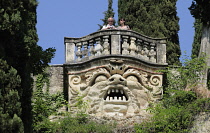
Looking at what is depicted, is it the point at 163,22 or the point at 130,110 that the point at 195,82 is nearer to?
the point at 130,110

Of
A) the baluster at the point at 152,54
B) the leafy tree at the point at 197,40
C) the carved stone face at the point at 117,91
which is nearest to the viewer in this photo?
the carved stone face at the point at 117,91

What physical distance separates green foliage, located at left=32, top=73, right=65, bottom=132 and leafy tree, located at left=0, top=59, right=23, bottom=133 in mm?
3759

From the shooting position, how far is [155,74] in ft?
85.4

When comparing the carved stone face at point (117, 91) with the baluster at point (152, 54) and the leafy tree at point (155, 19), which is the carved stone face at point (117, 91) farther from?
the leafy tree at point (155, 19)

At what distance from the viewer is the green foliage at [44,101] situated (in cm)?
2481

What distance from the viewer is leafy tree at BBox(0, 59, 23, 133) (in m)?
20.4

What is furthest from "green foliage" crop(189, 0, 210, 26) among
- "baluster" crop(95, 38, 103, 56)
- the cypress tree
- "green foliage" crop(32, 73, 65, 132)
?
"green foliage" crop(32, 73, 65, 132)

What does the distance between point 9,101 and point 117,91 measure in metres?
5.52

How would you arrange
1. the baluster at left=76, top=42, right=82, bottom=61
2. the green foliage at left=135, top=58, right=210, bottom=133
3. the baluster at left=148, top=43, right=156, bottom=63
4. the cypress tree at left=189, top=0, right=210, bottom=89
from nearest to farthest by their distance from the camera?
the green foliage at left=135, top=58, right=210, bottom=133
the baluster at left=76, top=42, right=82, bottom=61
the baluster at left=148, top=43, right=156, bottom=63
the cypress tree at left=189, top=0, right=210, bottom=89

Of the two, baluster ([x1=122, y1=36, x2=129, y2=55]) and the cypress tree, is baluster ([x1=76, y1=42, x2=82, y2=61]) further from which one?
the cypress tree

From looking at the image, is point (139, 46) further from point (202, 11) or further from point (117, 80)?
point (202, 11)

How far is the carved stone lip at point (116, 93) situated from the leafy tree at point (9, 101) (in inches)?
192

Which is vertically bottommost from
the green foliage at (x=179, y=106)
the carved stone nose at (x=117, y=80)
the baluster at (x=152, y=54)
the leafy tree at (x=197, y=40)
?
the green foliage at (x=179, y=106)

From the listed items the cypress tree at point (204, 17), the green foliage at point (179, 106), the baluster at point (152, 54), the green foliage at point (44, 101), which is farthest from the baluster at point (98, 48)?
the cypress tree at point (204, 17)
